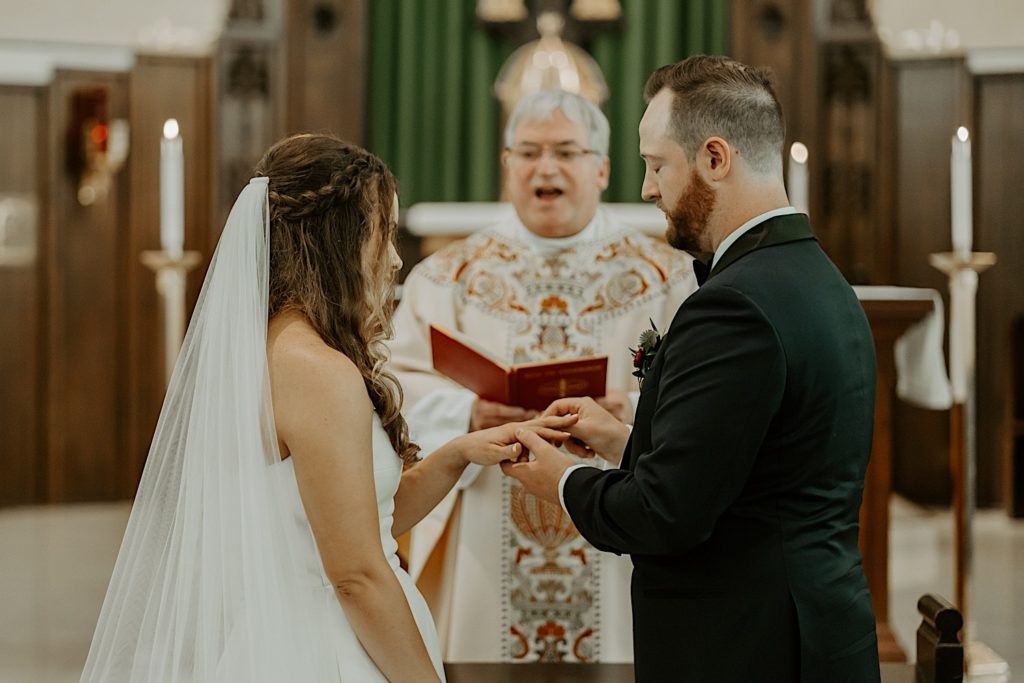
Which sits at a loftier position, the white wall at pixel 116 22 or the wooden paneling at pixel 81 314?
the white wall at pixel 116 22

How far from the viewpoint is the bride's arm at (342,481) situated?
2.10 m

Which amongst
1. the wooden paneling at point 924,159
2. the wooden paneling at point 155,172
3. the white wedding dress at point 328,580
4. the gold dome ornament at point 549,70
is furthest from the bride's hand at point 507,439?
the wooden paneling at point 924,159

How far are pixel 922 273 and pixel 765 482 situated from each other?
20.9ft

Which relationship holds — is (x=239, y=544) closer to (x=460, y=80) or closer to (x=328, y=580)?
(x=328, y=580)

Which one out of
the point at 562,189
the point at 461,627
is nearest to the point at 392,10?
the point at 562,189

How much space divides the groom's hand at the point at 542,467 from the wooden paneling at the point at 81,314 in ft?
21.4

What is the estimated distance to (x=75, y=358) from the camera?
27.5ft

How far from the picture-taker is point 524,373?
2.96m

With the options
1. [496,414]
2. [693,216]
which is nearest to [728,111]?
[693,216]

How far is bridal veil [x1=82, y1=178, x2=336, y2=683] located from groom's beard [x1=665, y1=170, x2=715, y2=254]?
28.7 inches

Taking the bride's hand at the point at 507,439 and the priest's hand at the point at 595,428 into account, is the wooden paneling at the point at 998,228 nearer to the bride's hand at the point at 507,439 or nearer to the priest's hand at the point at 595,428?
the priest's hand at the point at 595,428

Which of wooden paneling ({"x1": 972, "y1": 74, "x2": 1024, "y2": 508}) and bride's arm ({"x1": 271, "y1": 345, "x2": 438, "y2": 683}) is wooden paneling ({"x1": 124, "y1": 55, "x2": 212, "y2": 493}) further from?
bride's arm ({"x1": 271, "y1": 345, "x2": 438, "y2": 683})

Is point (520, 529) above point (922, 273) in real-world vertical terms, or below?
below

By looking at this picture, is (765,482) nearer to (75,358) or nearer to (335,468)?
(335,468)
